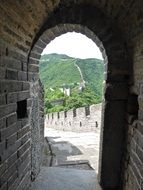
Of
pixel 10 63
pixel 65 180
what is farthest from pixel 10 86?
pixel 65 180

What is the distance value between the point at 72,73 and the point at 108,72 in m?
37.7

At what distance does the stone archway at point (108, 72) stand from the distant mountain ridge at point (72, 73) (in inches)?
1307

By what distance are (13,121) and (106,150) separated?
6.13 ft

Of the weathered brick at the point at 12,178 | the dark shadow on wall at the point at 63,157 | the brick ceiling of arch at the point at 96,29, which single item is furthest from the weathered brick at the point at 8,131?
the dark shadow on wall at the point at 63,157

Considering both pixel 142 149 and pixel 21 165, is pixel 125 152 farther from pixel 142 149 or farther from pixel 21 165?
pixel 21 165

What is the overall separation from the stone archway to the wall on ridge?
7912 millimetres

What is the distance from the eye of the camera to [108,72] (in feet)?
15.3

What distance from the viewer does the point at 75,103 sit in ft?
80.7

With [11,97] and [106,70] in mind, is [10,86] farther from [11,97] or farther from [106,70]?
[106,70]

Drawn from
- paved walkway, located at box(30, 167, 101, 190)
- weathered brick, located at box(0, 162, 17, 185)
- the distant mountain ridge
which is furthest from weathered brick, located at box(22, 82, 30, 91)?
the distant mountain ridge

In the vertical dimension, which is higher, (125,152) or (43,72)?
(43,72)

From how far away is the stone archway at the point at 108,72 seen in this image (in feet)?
14.9

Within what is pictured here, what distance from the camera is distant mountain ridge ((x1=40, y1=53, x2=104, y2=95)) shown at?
4072 centimetres

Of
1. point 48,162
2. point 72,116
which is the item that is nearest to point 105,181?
point 48,162
